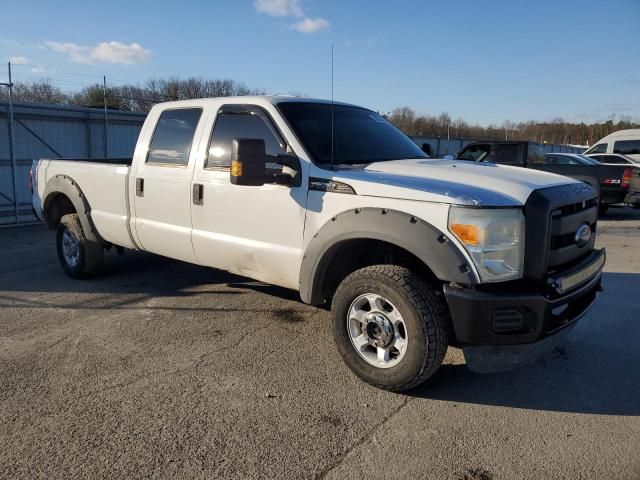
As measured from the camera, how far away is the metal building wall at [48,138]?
37.6 ft

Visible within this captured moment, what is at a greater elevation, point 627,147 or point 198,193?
point 627,147

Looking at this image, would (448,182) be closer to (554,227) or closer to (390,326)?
(554,227)

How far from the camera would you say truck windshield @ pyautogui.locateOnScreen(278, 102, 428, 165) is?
167 inches

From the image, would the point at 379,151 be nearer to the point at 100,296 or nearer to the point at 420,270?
the point at 420,270

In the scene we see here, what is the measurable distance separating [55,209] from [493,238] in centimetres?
567

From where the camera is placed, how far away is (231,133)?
459cm

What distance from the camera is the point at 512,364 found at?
3305mm

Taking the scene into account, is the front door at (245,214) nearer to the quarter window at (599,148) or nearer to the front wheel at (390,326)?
the front wheel at (390,326)

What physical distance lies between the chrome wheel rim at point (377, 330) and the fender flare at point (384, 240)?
1.27 feet

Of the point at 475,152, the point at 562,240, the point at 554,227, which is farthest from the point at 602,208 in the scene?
the point at 554,227

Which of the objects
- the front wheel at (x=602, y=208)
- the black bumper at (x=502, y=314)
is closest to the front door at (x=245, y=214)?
the black bumper at (x=502, y=314)

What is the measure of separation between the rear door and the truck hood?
5.64ft

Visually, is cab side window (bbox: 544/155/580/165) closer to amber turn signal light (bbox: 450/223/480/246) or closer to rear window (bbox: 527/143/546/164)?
rear window (bbox: 527/143/546/164)

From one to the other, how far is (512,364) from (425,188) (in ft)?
4.05
